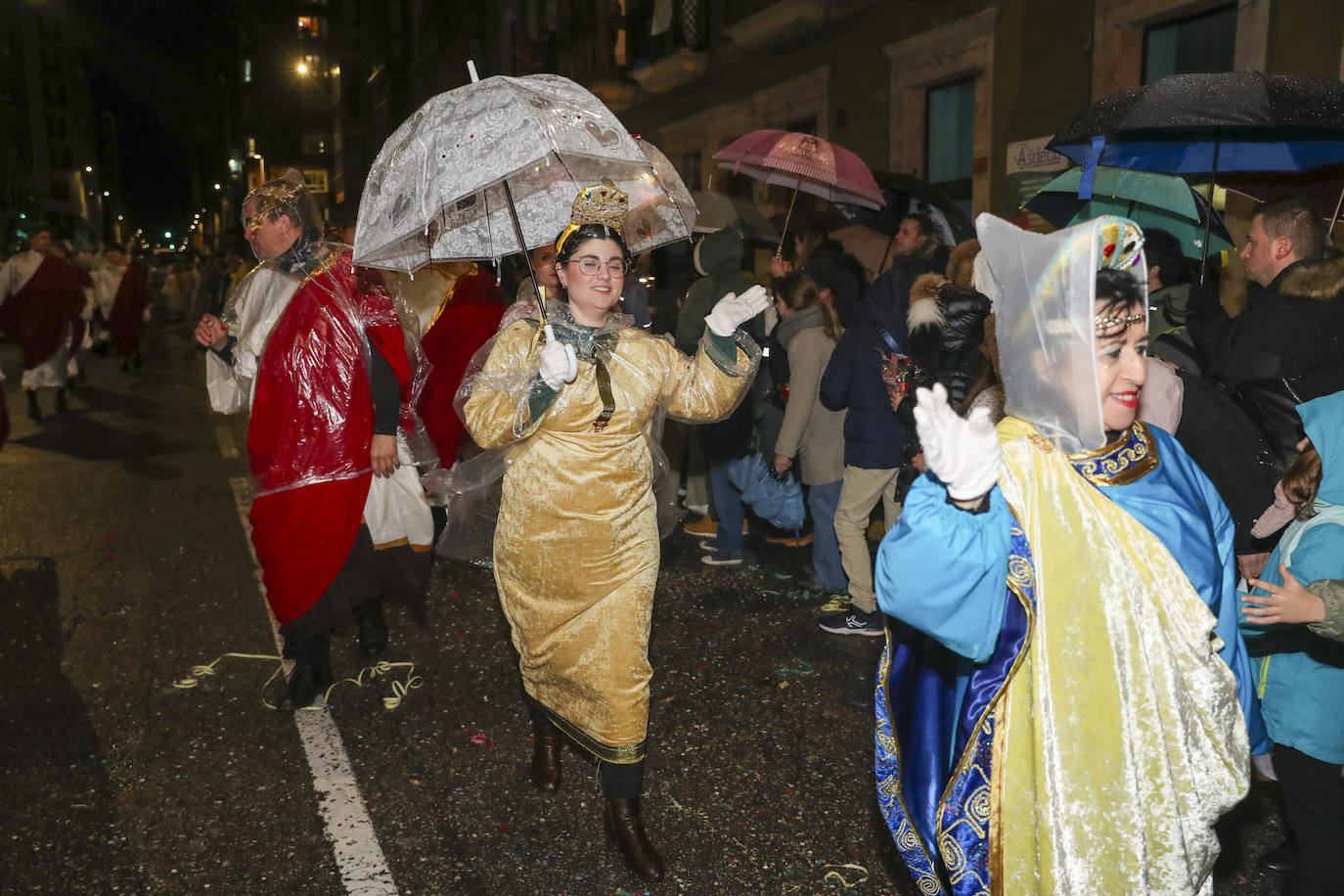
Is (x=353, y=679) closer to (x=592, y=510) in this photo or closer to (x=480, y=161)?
(x=592, y=510)

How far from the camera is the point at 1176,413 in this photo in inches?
125

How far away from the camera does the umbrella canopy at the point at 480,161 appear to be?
Answer: 300 cm

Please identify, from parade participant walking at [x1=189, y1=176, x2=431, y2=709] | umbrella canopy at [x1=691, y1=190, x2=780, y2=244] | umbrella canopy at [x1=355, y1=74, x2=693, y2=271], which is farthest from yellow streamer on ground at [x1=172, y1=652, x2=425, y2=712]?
umbrella canopy at [x1=691, y1=190, x2=780, y2=244]

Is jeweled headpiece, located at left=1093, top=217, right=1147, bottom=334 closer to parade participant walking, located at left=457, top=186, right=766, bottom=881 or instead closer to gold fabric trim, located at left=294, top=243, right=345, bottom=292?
parade participant walking, located at left=457, top=186, right=766, bottom=881

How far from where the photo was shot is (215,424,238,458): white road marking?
1005cm

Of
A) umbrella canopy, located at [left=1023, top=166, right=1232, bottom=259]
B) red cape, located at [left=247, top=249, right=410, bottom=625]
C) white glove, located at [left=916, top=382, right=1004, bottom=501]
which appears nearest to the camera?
white glove, located at [left=916, top=382, right=1004, bottom=501]

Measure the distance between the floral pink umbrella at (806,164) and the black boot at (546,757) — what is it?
370 centimetres

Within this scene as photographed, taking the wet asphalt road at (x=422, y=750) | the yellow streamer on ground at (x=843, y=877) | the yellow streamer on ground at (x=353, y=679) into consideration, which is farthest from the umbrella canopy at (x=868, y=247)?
the yellow streamer on ground at (x=843, y=877)

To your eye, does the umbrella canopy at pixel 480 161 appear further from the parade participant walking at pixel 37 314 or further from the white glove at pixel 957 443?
the parade participant walking at pixel 37 314

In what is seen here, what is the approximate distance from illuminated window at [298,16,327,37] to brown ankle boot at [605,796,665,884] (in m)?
63.8

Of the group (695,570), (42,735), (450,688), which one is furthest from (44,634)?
(695,570)

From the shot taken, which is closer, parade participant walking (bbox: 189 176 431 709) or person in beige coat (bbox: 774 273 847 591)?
parade participant walking (bbox: 189 176 431 709)

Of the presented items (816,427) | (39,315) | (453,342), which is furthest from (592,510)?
(39,315)

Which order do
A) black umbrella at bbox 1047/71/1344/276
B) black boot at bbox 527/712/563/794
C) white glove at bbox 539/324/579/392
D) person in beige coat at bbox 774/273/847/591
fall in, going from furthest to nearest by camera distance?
person in beige coat at bbox 774/273/847/591
black umbrella at bbox 1047/71/1344/276
black boot at bbox 527/712/563/794
white glove at bbox 539/324/579/392
